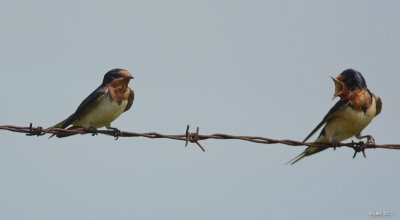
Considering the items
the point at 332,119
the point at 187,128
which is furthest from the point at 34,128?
the point at 332,119

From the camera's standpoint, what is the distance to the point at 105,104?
9.85 metres

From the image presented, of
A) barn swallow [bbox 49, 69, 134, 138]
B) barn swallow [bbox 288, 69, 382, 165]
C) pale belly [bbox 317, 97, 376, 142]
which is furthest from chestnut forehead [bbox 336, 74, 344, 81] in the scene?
barn swallow [bbox 49, 69, 134, 138]

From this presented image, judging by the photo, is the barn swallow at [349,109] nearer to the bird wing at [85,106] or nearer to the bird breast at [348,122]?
the bird breast at [348,122]

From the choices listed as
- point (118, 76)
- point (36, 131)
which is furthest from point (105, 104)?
point (36, 131)

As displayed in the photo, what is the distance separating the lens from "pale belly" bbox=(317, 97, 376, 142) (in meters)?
9.13

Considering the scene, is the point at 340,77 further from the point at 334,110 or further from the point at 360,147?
the point at 360,147

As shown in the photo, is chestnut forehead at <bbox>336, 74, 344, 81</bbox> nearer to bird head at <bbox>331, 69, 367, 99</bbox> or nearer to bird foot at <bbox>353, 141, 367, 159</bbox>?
bird head at <bbox>331, 69, 367, 99</bbox>

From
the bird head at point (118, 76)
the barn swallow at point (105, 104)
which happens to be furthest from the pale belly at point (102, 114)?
the bird head at point (118, 76)

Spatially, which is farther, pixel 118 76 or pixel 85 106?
pixel 118 76

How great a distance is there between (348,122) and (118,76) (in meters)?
2.44

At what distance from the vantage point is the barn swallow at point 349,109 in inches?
360

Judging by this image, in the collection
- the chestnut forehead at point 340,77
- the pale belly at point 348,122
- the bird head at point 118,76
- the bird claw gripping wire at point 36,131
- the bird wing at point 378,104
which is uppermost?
the chestnut forehead at point 340,77

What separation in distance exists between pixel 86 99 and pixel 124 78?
17.7 inches

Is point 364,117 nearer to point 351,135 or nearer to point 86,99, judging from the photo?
point 351,135
